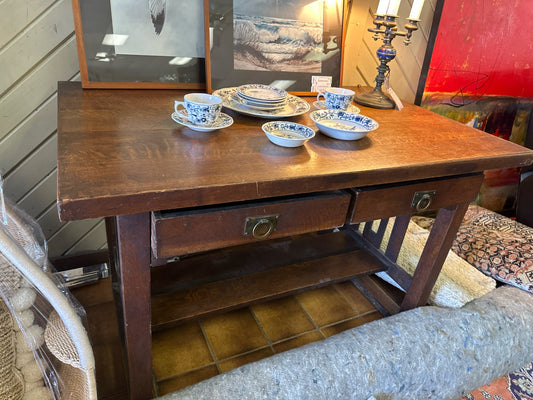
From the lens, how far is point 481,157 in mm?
877

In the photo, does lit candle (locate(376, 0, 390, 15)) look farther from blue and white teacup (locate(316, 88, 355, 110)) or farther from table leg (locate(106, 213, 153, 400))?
table leg (locate(106, 213, 153, 400))

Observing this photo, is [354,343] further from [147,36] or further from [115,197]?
[147,36]

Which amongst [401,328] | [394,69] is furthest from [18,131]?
[394,69]

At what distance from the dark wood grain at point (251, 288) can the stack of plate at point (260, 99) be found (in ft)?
1.69

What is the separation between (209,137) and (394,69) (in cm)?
106

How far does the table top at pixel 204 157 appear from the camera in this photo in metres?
0.59

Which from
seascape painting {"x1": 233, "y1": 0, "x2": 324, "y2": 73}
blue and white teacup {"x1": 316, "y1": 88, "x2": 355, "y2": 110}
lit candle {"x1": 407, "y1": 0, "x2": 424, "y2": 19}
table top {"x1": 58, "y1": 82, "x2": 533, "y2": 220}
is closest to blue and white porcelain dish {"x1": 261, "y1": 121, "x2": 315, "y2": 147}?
table top {"x1": 58, "y1": 82, "x2": 533, "y2": 220}

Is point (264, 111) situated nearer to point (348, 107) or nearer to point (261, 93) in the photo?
point (261, 93)

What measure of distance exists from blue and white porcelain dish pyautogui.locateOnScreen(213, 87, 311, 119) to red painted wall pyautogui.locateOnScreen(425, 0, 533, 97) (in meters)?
0.87

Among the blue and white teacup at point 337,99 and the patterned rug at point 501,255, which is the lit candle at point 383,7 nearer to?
the blue and white teacup at point 337,99

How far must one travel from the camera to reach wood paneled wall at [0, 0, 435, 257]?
1029 mm

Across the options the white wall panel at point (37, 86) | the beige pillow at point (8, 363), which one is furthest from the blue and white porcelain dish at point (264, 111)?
the beige pillow at point (8, 363)

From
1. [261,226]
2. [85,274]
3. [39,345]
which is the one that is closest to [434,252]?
[261,226]

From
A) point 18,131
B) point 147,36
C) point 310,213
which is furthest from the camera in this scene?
point 18,131
